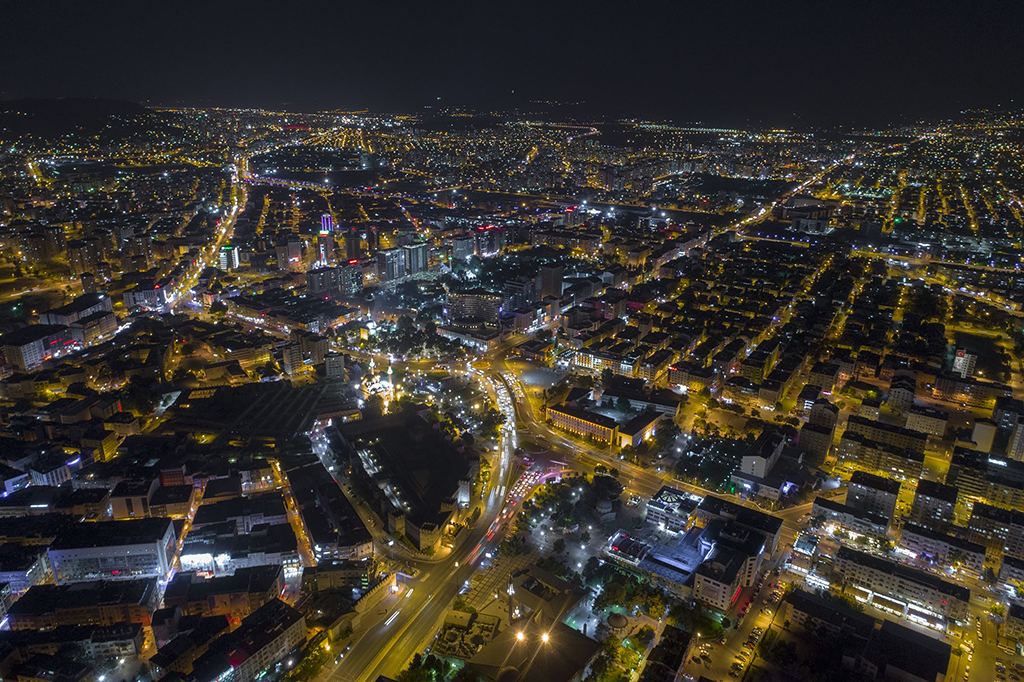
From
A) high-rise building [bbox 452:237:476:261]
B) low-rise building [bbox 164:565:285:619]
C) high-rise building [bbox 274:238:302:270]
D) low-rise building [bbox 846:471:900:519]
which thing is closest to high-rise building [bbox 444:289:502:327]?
high-rise building [bbox 452:237:476:261]

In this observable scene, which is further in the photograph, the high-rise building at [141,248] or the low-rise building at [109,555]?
the high-rise building at [141,248]

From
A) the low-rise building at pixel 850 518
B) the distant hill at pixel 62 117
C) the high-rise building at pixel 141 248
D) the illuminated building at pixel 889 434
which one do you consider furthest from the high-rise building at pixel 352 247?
the distant hill at pixel 62 117

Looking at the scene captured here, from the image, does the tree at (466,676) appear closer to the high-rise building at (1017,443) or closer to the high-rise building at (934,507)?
the high-rise building at (934,507)

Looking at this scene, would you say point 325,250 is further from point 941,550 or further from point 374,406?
point 941,550

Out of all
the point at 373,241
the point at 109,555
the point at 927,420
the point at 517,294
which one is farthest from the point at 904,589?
the point at 373,241

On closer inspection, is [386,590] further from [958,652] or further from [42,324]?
[42,324]
